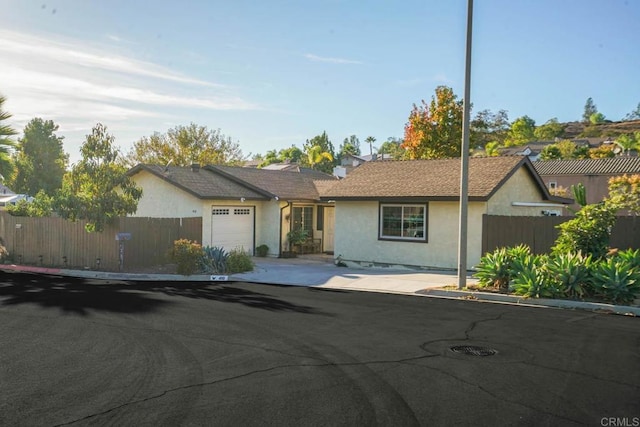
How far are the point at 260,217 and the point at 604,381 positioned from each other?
69.4 ft

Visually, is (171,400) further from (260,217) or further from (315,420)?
(260,217)

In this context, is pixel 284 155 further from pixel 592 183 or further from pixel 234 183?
pixel 234 183

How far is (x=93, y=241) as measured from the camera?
21.0 meters

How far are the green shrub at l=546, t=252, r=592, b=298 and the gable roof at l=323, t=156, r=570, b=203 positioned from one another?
5.13 m

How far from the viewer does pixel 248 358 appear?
809cm

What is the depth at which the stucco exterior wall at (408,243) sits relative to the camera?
65.1 feet

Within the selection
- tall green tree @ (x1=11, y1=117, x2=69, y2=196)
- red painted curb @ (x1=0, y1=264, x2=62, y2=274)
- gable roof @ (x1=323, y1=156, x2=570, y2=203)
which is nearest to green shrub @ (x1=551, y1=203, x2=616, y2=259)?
gable roof @ (x1=323, y1=156, x2=570, y2=203)

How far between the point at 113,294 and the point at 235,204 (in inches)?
459

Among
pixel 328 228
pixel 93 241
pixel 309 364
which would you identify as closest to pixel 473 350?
pixel 309 364

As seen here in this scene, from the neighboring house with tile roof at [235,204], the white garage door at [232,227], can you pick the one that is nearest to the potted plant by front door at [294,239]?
the neighboring house with tile roof at [235,204]

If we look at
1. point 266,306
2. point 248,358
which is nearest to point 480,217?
point 266,306

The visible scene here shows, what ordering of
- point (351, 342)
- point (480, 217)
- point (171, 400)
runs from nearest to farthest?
point (171, 400)
point (351, 342)
point (480, 217)

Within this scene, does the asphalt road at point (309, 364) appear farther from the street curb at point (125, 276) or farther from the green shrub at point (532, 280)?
the street curb at point (125, 276)

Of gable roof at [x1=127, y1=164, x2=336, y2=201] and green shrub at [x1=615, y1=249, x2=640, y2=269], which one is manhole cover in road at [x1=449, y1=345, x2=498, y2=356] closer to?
green shrub at [x1=615, y1=249, x2=640, y2=269]
